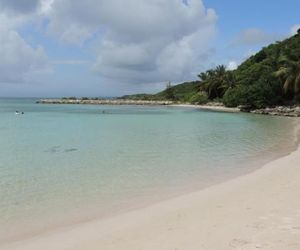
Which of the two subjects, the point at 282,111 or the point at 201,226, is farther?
the point at 282,111

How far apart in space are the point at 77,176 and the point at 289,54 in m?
60.8

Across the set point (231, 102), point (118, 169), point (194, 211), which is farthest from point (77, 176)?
point (231, 102)

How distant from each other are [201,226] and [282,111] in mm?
54121

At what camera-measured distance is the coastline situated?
6.19 metres

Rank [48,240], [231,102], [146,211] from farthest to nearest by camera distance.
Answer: [231,102]
[146,211]
[48,240]

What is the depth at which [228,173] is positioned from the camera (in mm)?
13531

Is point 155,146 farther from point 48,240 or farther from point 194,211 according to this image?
point 48,240

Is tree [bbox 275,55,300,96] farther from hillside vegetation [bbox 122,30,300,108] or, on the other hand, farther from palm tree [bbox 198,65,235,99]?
palm tree [bbox 198,65,235,99]

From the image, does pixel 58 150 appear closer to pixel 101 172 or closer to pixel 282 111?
pixel 101 172

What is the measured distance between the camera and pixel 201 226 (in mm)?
7090

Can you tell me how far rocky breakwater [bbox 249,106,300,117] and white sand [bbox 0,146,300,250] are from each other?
156ft

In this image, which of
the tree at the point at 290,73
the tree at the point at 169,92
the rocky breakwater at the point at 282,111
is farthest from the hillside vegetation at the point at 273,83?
the tree at the point at 169,92

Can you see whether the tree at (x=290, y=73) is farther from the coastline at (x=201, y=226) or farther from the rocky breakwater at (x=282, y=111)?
the coastline at (x=201, y=226)

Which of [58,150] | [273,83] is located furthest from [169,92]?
[58,150]
